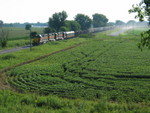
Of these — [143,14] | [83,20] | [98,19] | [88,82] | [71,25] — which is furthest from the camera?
[98,19]

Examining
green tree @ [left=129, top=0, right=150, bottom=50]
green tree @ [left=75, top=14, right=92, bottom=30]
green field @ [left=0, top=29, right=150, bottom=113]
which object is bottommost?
green field @ [left=0, top=29, right=150, bottom=113]

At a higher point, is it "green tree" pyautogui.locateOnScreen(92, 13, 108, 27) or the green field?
"green tree" pyautogui.locateOnScreen(92, 13, 108, 27)

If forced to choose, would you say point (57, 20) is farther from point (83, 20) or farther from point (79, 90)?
point (79, 90)

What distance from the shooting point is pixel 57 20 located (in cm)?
10312

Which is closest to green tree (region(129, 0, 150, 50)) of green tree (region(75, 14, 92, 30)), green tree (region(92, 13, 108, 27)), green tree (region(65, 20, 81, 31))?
green tree (region(65, 20, 81, 31))

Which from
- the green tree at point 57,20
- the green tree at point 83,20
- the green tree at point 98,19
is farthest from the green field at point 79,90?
the green tree at point 98,19

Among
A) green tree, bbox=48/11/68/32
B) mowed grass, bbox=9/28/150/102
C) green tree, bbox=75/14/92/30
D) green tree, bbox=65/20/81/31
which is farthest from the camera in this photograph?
green tree, bbox=75/14/92/30

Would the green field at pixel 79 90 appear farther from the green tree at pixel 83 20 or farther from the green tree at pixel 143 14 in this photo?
the green tree at pixel 83 20

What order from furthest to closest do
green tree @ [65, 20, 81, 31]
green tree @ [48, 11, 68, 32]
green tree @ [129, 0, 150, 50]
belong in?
green tree @ [65, 20, 81, 31] < green tree @ [48, 11, 68, 32] < green tree @ [129, 0, 150, 50]

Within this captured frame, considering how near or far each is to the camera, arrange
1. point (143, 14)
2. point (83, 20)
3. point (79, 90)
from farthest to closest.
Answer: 1. point (83, 20)
2. point (79, 90)
3. point (143, 14)

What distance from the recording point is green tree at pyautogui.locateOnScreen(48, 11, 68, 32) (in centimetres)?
10244

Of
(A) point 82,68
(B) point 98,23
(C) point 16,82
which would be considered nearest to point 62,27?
(A) point 82,68

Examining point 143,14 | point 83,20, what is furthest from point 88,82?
point 83,20

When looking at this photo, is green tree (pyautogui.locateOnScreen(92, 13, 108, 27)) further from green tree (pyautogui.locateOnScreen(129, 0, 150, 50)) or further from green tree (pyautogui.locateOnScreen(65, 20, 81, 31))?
green tree (pyautogui.locateOnScreen(129, 0, 150, 50))
